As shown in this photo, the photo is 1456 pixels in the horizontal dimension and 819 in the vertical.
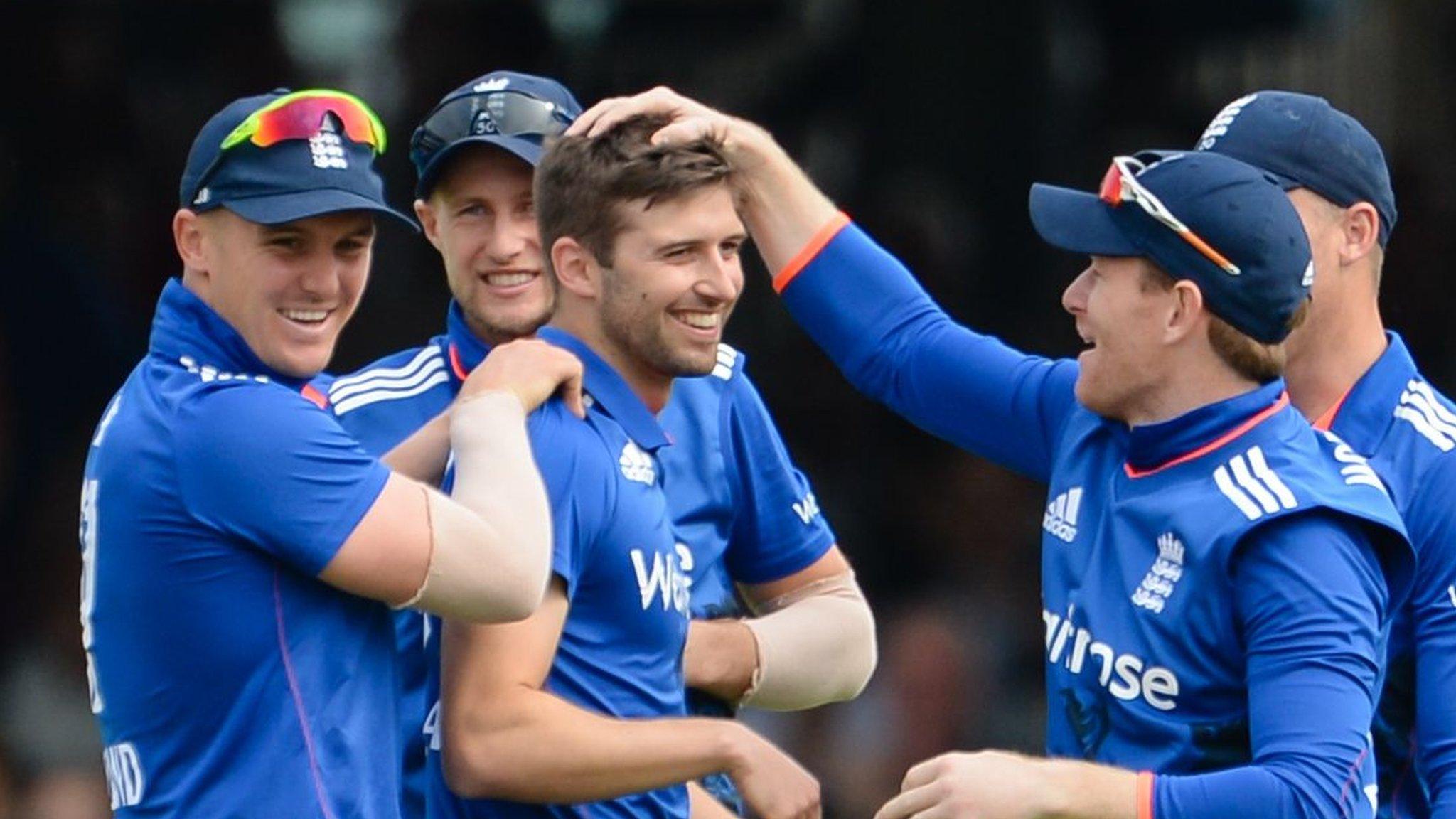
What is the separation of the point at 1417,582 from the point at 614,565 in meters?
1.20

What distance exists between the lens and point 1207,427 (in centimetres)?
389

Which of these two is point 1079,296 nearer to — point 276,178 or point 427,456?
point 427,456

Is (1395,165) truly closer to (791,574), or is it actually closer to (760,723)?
(760,723)

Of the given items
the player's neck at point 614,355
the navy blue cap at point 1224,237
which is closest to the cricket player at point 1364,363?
the navy blue cap at point 1224,237

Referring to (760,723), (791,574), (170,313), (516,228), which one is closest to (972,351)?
(791,574)

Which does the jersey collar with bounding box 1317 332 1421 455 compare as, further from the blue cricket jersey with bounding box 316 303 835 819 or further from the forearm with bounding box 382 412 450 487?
the forearm with bounding box 382 412 450 487

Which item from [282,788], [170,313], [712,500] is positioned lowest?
[282,788]

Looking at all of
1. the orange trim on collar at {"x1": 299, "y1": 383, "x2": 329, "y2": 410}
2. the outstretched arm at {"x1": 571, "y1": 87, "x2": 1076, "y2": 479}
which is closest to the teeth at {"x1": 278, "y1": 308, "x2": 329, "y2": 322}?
the orange trim on collar at {"x1": 299, "y1": 383, "x2": 329, "y2": 410}

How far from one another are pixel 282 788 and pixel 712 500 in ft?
3.17

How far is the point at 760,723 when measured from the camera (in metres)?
7.86

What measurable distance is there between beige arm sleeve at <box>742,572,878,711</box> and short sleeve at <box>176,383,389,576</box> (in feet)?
2.97

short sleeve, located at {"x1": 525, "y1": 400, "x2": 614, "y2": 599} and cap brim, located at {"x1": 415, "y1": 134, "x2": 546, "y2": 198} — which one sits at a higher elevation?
cap brim, located at {"x1": 415, "y1": 134, "x2": 546, "y2": 198}

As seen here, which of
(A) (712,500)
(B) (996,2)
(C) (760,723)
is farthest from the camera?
(B) (996,2)

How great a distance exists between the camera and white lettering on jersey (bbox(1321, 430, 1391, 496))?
3.87 meters
